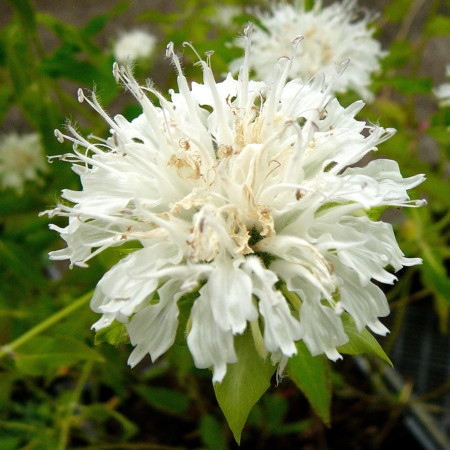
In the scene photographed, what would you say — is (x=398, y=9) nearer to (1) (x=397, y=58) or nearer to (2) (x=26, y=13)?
(1) (x=397, y=58)

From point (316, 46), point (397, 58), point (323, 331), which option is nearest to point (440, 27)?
point (397, 58)

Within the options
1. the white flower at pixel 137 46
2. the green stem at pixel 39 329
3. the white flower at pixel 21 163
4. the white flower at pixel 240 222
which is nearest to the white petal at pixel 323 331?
the white flower at pixel 240 222

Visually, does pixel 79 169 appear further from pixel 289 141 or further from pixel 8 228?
pixel 8 228

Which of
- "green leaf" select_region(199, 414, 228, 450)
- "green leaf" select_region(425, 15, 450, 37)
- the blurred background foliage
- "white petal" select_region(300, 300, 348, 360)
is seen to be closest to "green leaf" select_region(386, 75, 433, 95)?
the blurred background foliage

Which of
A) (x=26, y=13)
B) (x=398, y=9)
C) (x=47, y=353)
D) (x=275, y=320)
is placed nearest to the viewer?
(x=275, y=320)

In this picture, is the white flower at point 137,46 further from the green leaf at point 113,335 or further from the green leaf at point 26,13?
the green leaf at point 113,335

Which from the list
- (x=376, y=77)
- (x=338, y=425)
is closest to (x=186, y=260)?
(x=376, y=77)
